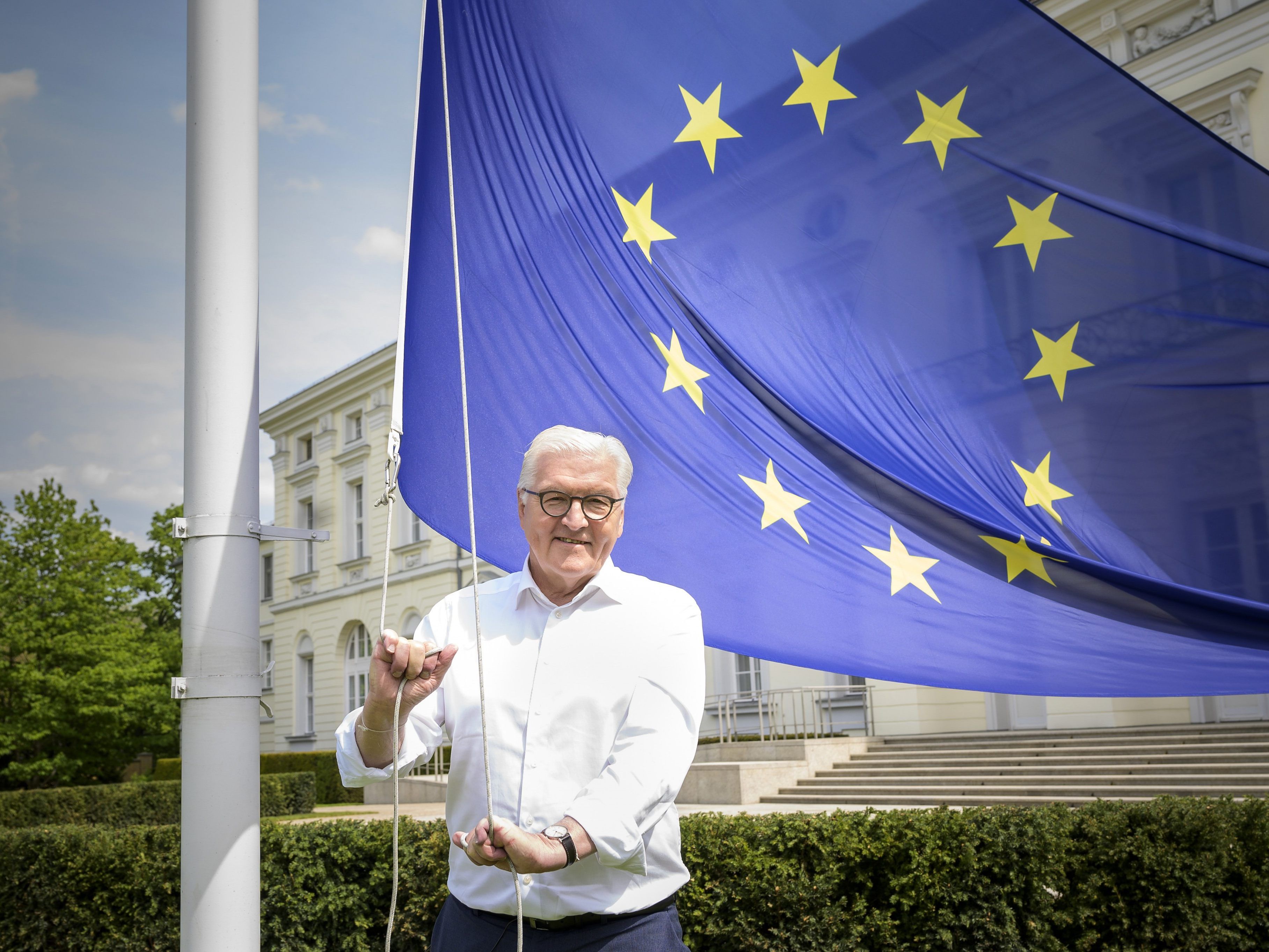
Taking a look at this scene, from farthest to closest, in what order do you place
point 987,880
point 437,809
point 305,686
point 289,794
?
point 305,686, point 289,794, point 437,809, point 987,880

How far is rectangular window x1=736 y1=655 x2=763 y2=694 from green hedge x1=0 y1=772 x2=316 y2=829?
29.2ft

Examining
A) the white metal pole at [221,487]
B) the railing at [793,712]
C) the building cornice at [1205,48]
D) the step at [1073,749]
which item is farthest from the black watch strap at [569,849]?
the railing at [793,712]

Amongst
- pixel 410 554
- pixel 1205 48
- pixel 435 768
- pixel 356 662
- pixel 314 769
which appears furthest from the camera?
pixel 356 662

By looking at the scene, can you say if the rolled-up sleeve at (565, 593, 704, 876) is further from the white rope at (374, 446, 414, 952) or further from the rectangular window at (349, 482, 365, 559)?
the rectangular window at (349, 482, 365, 559)

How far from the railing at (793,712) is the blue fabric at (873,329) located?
590 inches

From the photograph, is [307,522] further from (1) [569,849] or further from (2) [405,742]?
(1) [569,849]

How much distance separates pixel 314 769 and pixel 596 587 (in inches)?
958

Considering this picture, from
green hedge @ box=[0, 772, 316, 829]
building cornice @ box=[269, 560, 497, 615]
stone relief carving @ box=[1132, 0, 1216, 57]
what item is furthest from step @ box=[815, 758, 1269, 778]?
building cornice @ box=[269, 560, 497, 615]

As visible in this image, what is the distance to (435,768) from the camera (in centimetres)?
2225

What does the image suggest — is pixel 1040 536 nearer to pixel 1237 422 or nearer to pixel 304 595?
pixel 1237 422

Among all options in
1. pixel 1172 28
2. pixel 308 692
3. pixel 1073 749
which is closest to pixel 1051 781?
pixel 1073 749

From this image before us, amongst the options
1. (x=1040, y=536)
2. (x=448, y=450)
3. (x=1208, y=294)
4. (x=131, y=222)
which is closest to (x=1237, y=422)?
(x=1208, y=294)

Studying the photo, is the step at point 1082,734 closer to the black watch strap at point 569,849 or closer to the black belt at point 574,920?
the black belt at point 574,920

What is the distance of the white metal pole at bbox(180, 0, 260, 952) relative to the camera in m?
2.37
